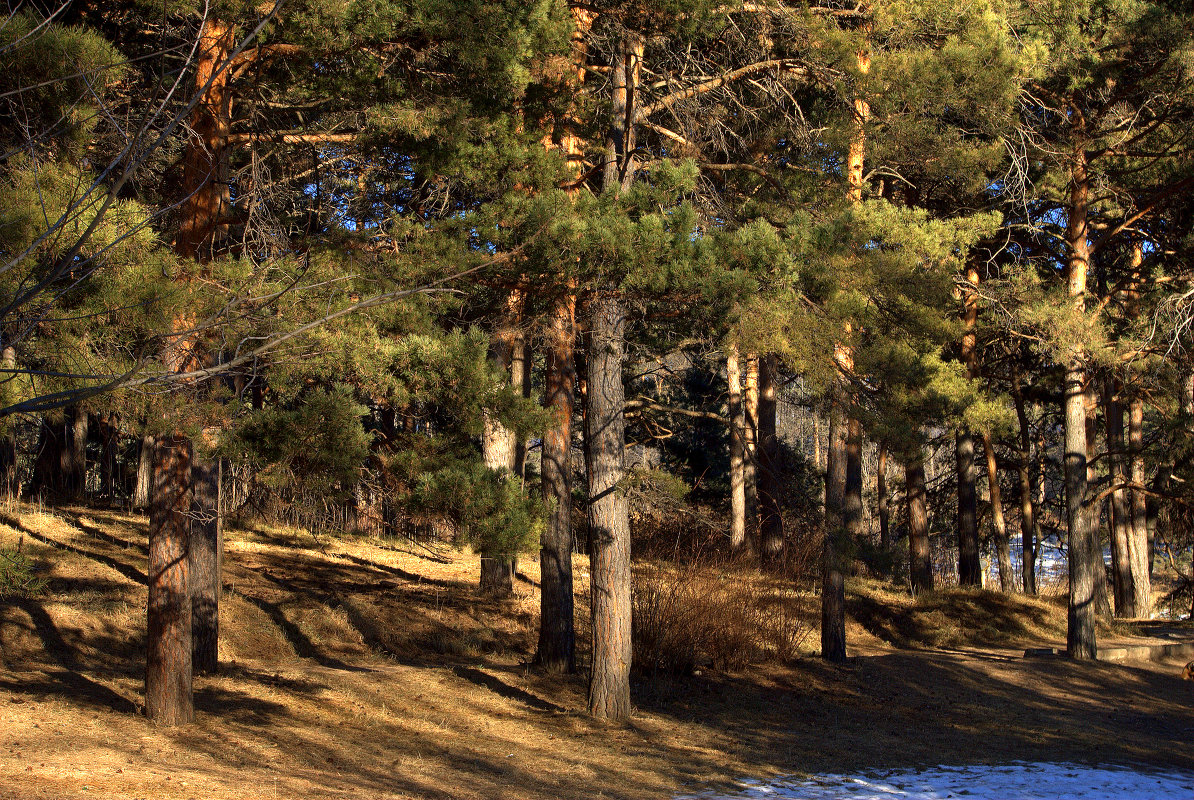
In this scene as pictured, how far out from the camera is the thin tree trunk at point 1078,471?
50.1 ft

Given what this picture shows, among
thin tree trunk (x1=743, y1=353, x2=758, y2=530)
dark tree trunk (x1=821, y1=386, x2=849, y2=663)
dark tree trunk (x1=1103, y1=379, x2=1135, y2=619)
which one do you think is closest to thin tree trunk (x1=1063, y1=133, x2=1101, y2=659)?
dark tree trunk (x1=821, y1=386, x2=849, y2=663)

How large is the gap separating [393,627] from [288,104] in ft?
25.3

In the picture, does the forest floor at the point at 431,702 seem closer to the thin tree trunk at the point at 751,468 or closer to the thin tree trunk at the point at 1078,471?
the thin tree trunk at the point at 1078,471

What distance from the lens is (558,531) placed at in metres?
11.3

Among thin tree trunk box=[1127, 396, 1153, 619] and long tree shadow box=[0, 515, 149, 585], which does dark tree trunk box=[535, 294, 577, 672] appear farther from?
thin tree trunk box=[1127, 396, 1153, 619]

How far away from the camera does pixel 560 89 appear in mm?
9961

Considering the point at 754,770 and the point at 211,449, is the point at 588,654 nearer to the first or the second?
the point at 754,770

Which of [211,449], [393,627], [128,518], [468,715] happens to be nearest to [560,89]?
[211,449]

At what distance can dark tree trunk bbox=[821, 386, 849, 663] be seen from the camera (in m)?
12.3

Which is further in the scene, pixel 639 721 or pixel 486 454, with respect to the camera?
pixel 486 454

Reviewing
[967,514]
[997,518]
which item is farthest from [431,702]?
[997,518]

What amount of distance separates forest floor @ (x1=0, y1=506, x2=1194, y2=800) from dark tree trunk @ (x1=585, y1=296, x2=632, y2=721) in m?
0.44

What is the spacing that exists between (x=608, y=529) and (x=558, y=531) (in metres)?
1.76

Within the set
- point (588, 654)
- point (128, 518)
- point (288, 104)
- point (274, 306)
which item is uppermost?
point (288, 104)
